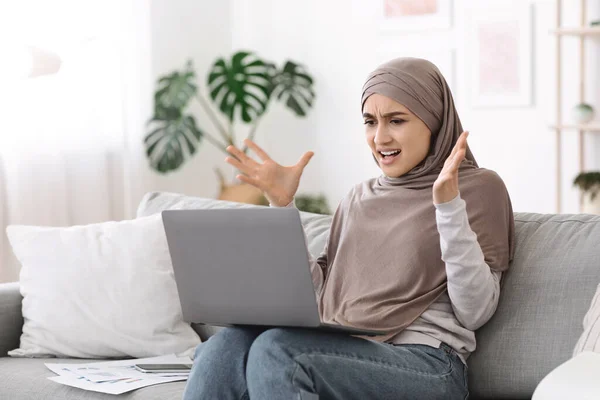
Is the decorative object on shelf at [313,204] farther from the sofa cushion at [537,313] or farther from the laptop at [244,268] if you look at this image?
the laptop at [244,268]

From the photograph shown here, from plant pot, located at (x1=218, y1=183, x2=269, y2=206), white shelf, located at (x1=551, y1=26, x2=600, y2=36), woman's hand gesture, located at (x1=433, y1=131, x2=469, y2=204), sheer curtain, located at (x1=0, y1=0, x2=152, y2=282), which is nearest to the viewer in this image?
woman's hand gesture, located at (x1=433, y1=131, x2=469, y2=204)

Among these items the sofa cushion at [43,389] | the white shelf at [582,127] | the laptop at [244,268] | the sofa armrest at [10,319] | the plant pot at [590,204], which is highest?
the white shelf at [582,127]

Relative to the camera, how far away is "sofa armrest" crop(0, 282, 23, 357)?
7.89 feet

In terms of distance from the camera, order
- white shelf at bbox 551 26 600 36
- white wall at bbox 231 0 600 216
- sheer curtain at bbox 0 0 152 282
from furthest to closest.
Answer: white wall at bbox 231 0 600 216, white shelf at bbox 551 26 600 36, sheer curtain at bbox 0 0 152 282

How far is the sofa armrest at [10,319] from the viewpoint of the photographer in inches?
94.7

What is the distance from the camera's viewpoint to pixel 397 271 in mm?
1912

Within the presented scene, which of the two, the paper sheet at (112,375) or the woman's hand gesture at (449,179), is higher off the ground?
the woman's hand gesture at (449,179)

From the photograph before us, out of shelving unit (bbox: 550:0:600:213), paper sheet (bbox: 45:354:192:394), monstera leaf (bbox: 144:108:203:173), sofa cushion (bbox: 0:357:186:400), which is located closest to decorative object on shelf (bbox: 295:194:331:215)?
monstera leaf (bbox: 144:108:203:173)

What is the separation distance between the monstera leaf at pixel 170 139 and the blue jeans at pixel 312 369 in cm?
268

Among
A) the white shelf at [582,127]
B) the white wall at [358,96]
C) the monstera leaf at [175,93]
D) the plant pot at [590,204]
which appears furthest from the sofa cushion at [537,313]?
the monstera leaf at [175,93]

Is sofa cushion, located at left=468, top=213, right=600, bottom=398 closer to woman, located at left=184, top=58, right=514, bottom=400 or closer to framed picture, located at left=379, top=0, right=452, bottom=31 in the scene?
woman, located at left=184, top=58, right=514, bottom=400

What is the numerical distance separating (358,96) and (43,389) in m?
3.01

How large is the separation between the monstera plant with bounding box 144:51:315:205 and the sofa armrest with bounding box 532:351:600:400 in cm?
315

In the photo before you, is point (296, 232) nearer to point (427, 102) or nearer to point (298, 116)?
point (427, 102)
